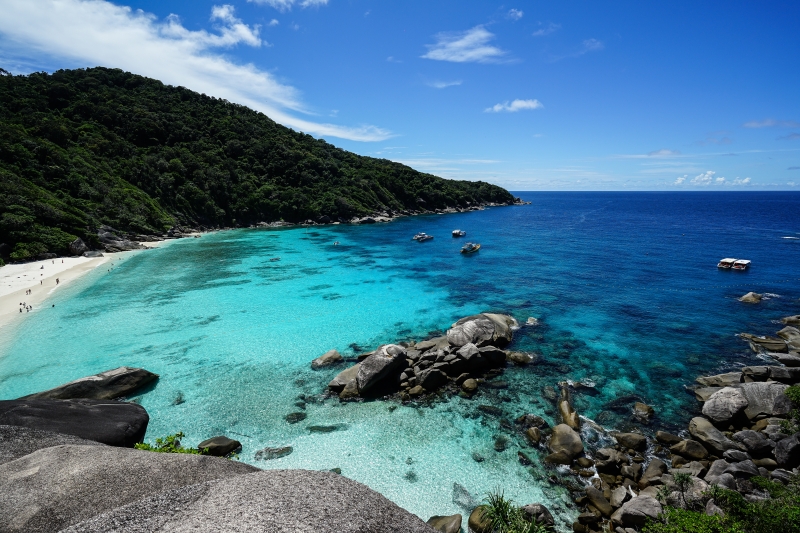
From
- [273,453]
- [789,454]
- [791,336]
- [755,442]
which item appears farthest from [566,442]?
[791,336]

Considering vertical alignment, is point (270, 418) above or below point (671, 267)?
below

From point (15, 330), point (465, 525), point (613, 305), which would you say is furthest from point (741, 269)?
point (15, 330)

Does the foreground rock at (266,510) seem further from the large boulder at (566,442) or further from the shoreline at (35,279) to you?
the shoreline at (35,279)

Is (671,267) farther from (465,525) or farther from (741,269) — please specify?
(465,525)

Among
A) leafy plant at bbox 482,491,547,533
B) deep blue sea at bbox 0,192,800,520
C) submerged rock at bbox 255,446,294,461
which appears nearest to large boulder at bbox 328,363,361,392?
deep blue sea at bbox 0,192,800,520

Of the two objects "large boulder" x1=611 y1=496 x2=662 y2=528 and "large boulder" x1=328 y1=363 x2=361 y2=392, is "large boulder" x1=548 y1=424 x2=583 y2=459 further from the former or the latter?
"large boulder" x1=328 y1=363 x2=361 y2=392

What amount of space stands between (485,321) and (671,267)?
42.7m

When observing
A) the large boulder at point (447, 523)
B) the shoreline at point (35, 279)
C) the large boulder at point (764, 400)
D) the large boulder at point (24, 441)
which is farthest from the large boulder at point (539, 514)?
the shoreline at point (35, 279)

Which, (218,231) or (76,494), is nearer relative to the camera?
(76,494)

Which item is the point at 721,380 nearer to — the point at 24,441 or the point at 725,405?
the point at 725,405

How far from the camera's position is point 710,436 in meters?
17.8

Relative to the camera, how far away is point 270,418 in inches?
823

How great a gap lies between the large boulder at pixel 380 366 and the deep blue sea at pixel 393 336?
146 cm

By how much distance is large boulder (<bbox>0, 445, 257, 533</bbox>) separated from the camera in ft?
29.0
